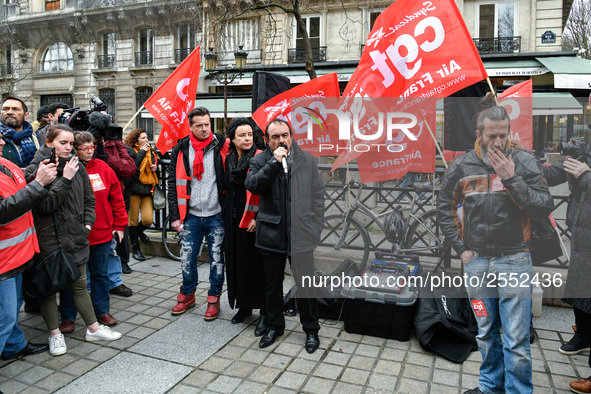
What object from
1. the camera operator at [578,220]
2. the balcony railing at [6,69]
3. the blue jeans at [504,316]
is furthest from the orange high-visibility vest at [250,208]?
the balcony railing at [6,69]

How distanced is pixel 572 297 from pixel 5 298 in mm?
4174

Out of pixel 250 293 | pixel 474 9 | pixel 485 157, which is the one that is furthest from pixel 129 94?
pixel 485 157

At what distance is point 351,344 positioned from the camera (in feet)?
13.4

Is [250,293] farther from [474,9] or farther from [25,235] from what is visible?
[474,9]

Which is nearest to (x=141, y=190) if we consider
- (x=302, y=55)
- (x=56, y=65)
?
(x=302, y=55)

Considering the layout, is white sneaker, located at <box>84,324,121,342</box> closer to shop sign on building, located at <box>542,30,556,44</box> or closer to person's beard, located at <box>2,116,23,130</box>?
person's beard, located at <box>2,116,23,130</box>

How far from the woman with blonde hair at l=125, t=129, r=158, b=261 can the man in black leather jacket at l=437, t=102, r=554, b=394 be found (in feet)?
16.2

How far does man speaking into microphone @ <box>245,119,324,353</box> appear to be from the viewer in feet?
12.9

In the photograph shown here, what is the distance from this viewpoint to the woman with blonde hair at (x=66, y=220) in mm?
3744

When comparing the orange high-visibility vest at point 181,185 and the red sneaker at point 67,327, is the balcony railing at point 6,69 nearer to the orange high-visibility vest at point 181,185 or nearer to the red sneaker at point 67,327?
the orange high-visibility vest at point 181,185

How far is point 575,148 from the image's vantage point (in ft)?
10.6

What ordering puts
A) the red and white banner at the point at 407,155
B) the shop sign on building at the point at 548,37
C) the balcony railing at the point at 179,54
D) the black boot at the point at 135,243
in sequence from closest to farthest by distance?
the red and white banner at the point at 407,155 → the black boot at the point at 135,243 → the shop sign on building at the point at 548,37 → the balcony railing at the point at 179,54

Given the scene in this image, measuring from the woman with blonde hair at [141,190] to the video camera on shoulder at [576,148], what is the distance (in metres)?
5.34

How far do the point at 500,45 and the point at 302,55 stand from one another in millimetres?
8600
